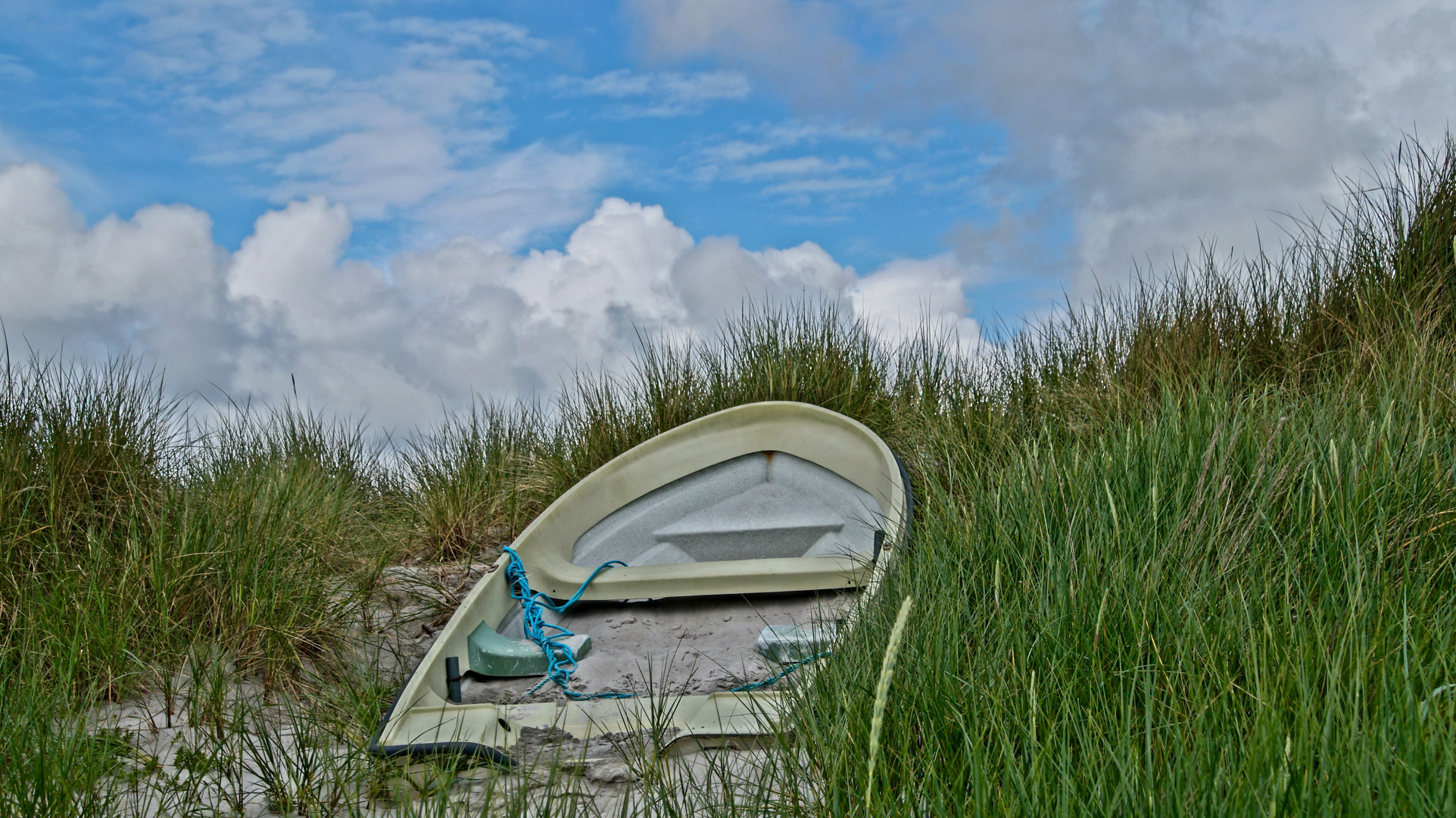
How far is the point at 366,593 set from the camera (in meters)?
4.13

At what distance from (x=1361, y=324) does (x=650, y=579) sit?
12.7 feet

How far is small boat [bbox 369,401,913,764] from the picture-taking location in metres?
2.77

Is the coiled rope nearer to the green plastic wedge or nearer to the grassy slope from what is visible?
the green plastic wedge

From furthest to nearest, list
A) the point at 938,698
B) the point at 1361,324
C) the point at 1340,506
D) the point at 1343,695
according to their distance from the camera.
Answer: the point at 1361,324 < the point at 1340,506 < the point at 938,698 < the point at 1343,695

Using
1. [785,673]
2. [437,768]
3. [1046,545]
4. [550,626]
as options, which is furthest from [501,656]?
[1046,545]

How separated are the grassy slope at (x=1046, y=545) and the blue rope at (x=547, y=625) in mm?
652

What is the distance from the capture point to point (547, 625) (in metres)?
4.10

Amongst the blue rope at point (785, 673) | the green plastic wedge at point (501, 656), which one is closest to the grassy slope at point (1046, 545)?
the blue rope at point (785, 673)

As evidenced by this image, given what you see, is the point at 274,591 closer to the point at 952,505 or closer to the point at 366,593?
the point at 366,593

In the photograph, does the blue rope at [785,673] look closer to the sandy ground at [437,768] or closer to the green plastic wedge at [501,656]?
the sandy ground at [437,768]

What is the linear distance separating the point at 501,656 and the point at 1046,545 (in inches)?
85.2

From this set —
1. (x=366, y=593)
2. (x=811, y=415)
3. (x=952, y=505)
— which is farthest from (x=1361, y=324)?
(x=366, y=593)

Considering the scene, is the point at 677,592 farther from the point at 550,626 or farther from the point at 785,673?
the point at 785,673

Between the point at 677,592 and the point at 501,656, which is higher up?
the point at 677,592
